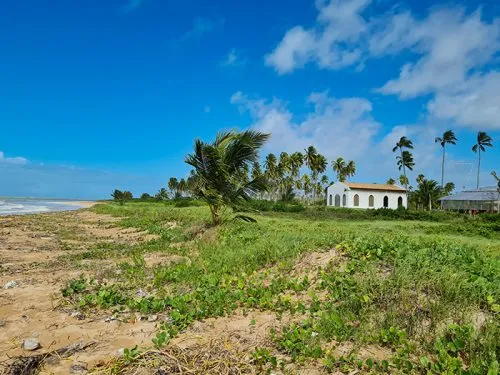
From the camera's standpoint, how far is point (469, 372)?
321 centimetres

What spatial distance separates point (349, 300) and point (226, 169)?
9.33 m

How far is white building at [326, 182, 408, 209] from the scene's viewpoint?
5425 centimetres

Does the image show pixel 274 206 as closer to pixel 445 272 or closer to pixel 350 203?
pixel 350 203

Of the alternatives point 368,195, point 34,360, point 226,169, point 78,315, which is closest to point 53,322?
point 78,315

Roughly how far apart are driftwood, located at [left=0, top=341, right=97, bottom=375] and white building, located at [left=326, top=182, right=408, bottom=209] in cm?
5211

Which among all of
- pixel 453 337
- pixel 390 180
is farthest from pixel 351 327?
pixel 390 180

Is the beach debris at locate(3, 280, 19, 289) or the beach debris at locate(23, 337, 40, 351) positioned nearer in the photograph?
the beach debris at locate(23, 337, 40, 351)

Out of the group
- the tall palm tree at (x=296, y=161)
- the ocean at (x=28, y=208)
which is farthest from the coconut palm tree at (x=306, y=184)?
the ocean at (x=28, y=208)

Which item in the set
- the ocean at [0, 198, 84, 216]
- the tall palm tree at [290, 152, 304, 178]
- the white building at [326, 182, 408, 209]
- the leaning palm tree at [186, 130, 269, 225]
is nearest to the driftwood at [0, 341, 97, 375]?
the leaning palm tree at [186, 130, 269, 225]

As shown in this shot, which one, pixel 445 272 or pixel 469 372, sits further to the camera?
pixel 445 272

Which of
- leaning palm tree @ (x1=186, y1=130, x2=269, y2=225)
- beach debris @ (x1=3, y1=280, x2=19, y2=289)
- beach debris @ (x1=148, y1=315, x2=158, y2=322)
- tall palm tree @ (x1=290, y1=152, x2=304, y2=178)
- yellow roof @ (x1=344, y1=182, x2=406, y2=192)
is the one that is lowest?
beach debris @ (x1=3, y1=280, x2=19, y2=289)

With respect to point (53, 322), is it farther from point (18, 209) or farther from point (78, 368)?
point (18, 209)

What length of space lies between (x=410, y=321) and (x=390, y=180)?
89060 millimetres

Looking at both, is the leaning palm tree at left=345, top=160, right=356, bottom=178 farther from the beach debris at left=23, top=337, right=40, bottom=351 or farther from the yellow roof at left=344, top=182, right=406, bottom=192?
the beach debris at left=23, top=337, right=40, bottom=351
